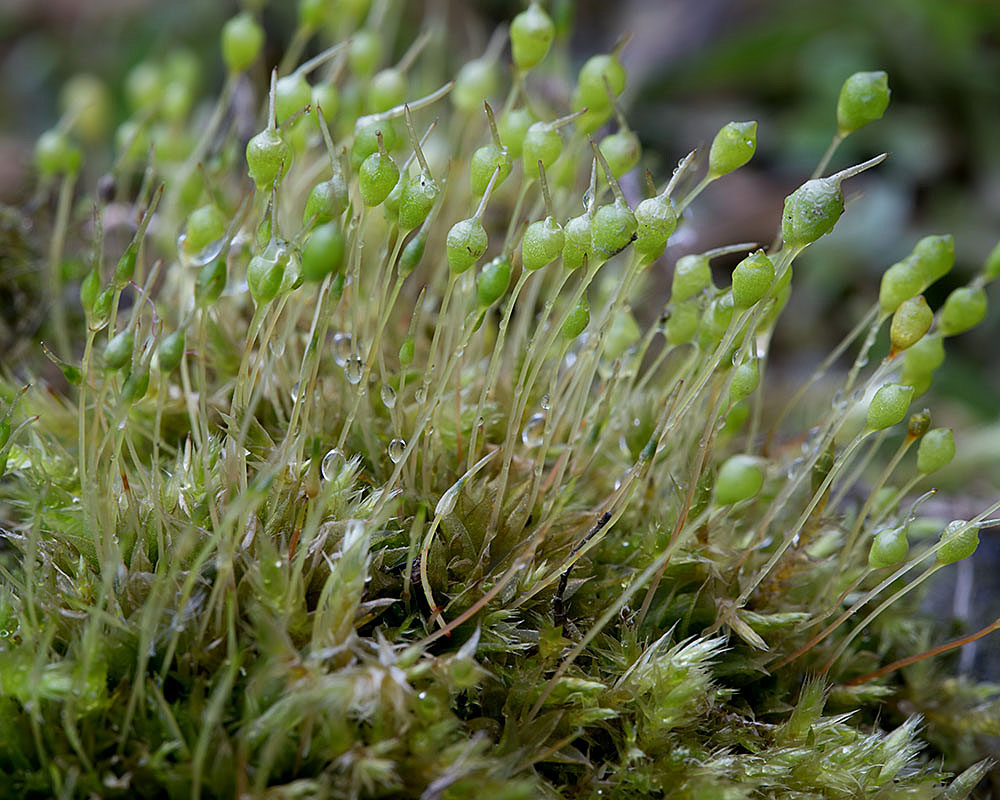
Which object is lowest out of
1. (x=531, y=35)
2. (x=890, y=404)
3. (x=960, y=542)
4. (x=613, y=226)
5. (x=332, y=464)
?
(x=960, y=542)

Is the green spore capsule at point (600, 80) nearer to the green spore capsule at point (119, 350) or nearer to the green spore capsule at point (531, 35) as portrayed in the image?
the green spore capsule at point (531, 35)

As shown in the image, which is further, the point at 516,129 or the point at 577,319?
the point at 516,129

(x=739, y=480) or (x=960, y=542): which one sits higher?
(x=739, y=480)

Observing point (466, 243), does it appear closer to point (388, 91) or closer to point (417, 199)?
point (417, 199)

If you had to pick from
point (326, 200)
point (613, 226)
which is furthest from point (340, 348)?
point (613, 226)

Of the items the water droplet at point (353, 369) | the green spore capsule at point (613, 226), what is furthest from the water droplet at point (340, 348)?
the green spore capsule at point (613, 226)

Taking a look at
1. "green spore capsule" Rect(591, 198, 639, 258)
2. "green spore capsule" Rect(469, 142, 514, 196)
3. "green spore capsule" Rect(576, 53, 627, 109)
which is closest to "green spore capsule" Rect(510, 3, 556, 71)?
"green spore capsule" Rect(576, 53, 627, 109)

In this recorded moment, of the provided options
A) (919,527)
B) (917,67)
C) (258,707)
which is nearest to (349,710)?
(258,707)

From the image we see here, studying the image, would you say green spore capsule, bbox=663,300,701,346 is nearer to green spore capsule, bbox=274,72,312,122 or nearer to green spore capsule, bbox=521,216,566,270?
green spore capsule, bbox=521,216,566,270
